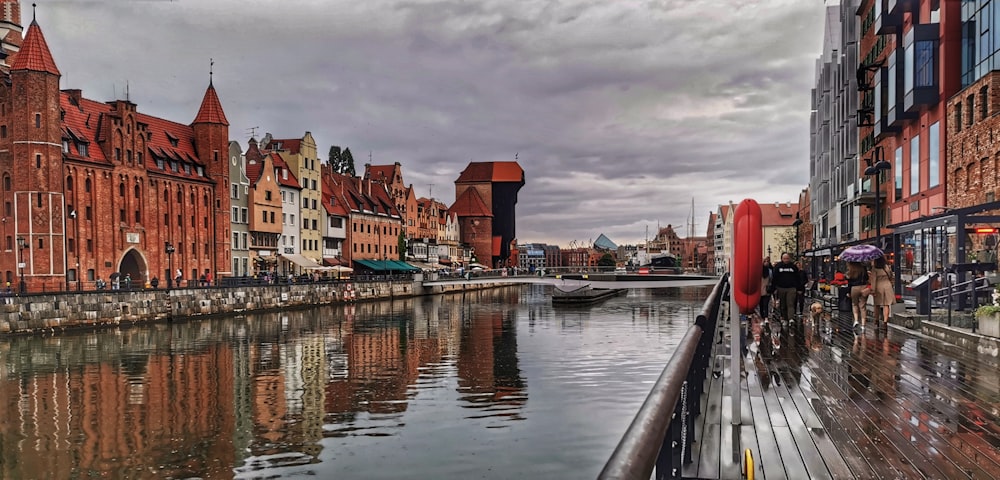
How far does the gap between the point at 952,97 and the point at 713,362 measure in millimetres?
28649

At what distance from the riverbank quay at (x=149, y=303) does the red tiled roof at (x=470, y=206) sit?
2948 inches

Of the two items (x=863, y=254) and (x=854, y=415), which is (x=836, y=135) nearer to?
(x=863, y=254)

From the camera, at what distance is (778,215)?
6398 inches

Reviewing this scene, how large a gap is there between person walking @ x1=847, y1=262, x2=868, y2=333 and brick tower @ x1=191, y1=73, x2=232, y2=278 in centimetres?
5518

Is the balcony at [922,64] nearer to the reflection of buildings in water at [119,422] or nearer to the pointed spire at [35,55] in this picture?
the reflection of buildings in water at [119,422]

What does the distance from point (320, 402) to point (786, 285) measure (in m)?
12.1

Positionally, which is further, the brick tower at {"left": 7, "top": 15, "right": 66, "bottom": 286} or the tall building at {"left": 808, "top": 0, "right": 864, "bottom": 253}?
the tall building at {"left": 808, "top": 0, "right": 864, "bottom": 253}

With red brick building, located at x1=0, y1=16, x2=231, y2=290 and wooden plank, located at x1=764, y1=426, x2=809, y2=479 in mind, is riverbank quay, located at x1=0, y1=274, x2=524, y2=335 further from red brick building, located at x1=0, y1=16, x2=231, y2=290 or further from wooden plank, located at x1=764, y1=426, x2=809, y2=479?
wooden plank, located at x1=764, y1=426, x2=809, y2=479

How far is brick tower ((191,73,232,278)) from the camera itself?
65.0 meters

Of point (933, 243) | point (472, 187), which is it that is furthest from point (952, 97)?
point (472, 187)

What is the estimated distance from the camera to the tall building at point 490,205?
14188 cm

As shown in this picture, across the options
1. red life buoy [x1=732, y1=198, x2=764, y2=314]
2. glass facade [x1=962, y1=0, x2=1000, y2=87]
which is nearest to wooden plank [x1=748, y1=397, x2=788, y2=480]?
red life buoy [x1=732, y1=198, x2=764, y2=314]

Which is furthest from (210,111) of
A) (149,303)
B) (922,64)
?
(922,64)

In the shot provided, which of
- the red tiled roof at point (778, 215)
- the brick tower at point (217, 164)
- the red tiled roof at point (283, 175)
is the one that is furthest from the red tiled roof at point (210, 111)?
the red tiled roof at point (778, 215)
